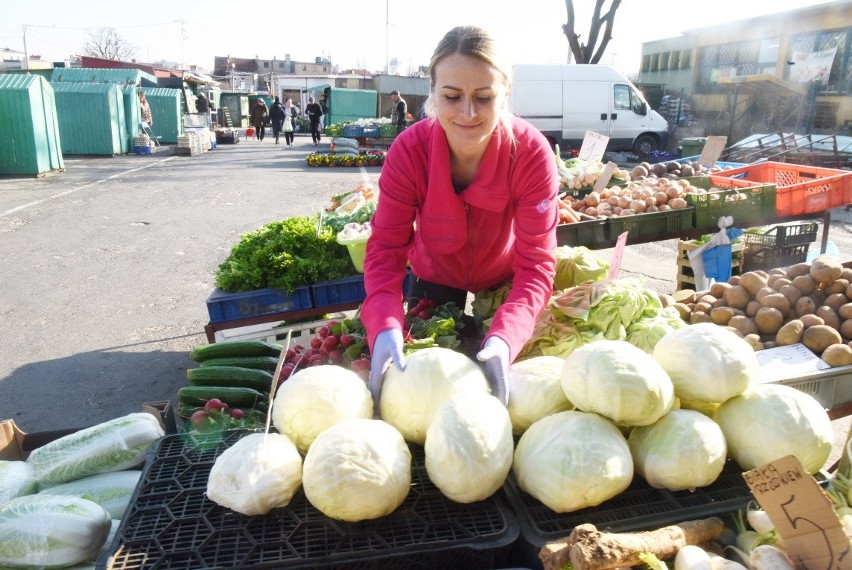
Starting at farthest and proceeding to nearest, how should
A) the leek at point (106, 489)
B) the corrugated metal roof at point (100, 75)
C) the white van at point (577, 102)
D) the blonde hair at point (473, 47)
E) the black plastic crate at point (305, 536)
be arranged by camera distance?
the corrugated metal roof at point (100, 75) < the white van at point (577, 102) < the leek at point (106, 489) < the blonde hair at point (473, 47) < the black plastic crate at point (305, 536)

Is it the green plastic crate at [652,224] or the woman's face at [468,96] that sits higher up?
the woman's face at [468,96]

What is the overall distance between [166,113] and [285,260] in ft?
73.7

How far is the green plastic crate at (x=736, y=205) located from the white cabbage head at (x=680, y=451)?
176 inches

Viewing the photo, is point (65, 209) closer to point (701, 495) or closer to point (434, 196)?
point (434, 196)

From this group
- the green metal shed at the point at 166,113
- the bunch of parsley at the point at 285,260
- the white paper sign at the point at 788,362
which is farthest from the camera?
the green metal shed at the point at 166,113

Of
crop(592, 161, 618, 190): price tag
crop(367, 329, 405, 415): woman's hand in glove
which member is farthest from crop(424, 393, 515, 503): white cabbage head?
crop(592, 161, 618, 190): price tag

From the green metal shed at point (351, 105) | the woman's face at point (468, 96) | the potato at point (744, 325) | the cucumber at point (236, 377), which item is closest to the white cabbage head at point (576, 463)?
the woman's face at point (468, 96)

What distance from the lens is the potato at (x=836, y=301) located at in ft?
11.5

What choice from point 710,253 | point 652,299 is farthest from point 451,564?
point 710,253

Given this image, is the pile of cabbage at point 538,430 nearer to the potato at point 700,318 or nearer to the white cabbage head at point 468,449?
the white cabbage head at point 468,449

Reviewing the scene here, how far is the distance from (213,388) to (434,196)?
164 centimetres

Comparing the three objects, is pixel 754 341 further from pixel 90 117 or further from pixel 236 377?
pixel 90 117

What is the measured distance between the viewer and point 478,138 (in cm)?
219

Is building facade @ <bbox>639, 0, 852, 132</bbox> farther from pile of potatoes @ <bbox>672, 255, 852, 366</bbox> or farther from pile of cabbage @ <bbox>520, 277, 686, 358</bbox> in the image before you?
pile of cabbage @ <bbox>520, 277, 686, 358</bbox>
